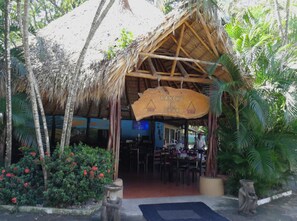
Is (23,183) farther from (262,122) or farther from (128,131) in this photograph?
(128,131)

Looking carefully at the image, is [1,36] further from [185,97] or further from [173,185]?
[173,185]

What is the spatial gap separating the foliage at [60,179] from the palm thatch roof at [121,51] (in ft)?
4.06

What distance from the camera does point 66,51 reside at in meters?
6.98

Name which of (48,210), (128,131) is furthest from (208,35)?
(128,131)

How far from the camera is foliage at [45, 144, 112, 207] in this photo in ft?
17.4

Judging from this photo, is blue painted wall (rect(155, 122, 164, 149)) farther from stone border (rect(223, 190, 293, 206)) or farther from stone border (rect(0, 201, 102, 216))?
stone border (rect(0, 201, 102, 216))

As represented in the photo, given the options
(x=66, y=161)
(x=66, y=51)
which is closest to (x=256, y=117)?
(x=66, y=161)

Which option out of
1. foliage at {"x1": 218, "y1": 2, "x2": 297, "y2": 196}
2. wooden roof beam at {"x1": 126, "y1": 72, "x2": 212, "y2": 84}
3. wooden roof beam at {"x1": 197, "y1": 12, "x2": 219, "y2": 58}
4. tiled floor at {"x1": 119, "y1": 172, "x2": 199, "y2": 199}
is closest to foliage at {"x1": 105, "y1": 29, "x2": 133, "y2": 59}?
wooden roof beam at {"x1": 126, "y1": 72, "x2": 212, "y2": 84}

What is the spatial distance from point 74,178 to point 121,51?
96.5 inches

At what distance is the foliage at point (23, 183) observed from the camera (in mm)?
5516

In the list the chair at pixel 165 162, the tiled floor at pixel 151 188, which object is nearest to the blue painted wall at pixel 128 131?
the tiled floor at pixel 151 188

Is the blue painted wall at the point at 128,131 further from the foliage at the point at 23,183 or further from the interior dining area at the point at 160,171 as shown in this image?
the foliage at the point at 23,183

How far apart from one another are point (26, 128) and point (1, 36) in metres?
2.03

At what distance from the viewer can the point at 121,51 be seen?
5.89 metres
